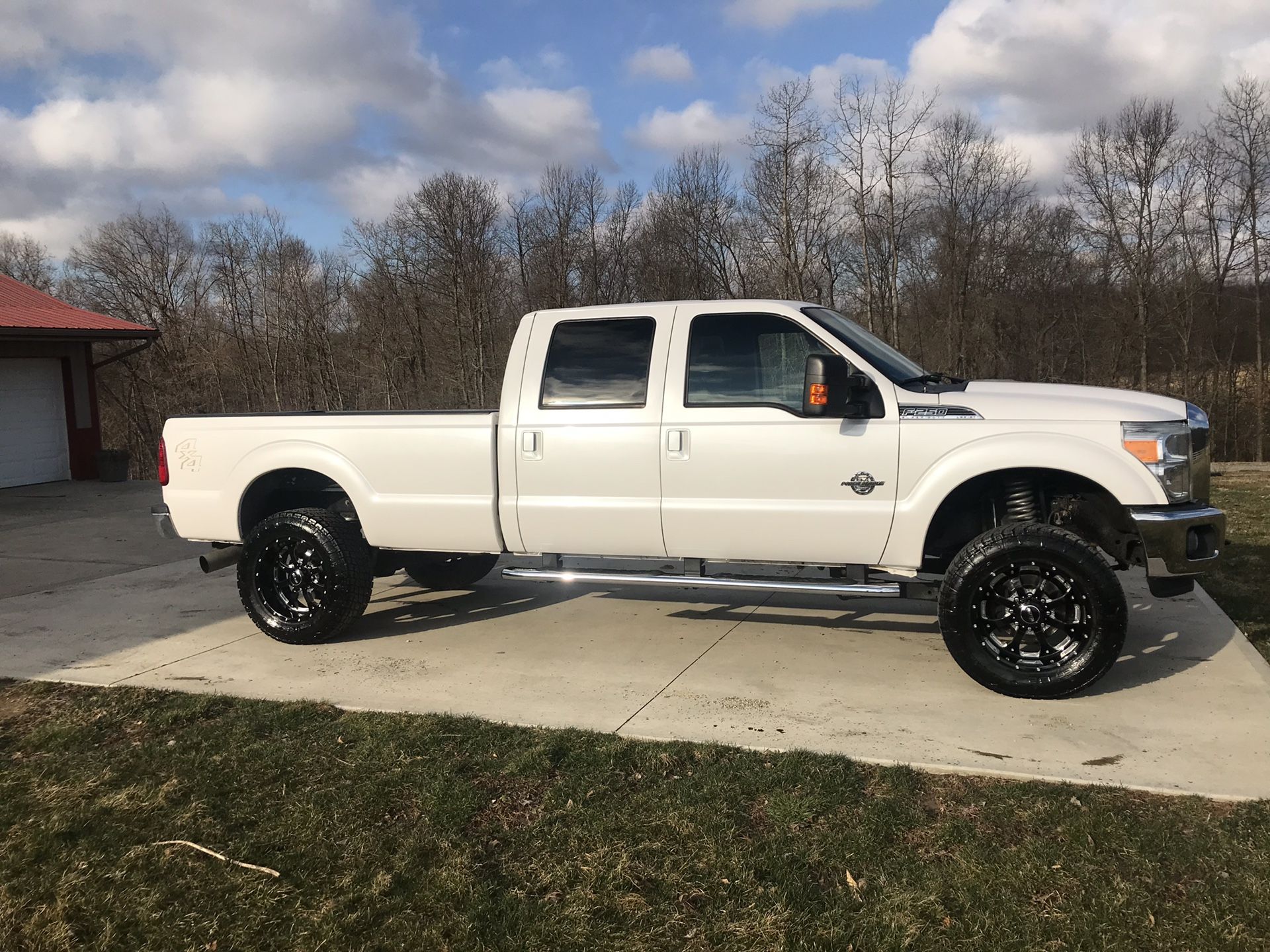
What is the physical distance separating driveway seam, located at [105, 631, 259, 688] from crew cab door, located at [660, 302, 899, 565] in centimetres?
320

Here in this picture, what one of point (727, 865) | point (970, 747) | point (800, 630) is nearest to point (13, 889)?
point (727, 865)

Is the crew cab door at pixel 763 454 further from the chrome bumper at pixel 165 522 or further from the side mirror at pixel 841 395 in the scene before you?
the chrome bumper at pixel 165 522

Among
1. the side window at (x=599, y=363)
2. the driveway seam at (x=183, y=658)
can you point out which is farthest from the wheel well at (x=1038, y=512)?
the driveway seam at (x=183, y=658)

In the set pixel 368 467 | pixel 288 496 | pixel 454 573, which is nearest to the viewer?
pixel 368 467

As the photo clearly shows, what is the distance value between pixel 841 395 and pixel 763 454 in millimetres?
547

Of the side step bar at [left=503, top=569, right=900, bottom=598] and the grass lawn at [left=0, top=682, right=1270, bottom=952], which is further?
the side step bar at [left=503, top=569, right=900, bottom=598]

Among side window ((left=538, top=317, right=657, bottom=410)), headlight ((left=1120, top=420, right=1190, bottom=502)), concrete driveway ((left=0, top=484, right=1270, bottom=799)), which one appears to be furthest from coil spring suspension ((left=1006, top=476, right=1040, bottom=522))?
side window ((left=538, top=317, right=657, bottom=410))

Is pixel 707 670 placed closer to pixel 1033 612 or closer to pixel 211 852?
pixel 1033 612

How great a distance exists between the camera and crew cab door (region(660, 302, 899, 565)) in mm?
4992

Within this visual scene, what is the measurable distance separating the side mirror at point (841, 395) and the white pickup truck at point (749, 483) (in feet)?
0.04

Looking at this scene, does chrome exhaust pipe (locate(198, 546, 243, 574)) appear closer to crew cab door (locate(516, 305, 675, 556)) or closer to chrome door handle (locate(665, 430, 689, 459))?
crew cab door (locate(516, 305, 675, 556))

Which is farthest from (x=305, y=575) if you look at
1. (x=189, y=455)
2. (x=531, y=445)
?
(x=531, y=445)

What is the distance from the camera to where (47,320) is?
16547 mm

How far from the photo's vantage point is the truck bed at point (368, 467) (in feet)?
18.9
